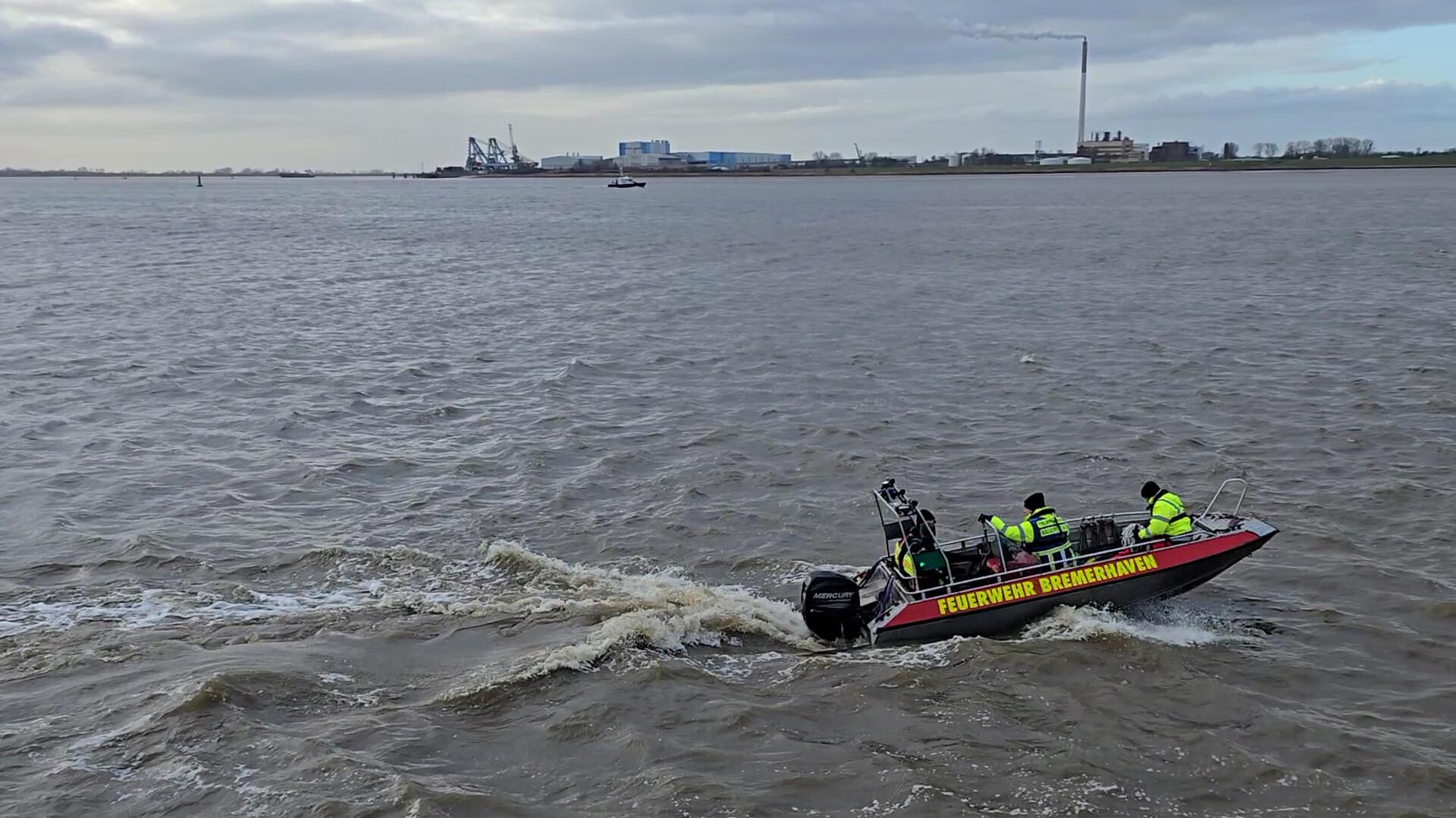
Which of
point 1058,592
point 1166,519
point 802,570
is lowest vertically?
point 802,570

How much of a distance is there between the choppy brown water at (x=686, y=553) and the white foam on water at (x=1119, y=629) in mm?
51

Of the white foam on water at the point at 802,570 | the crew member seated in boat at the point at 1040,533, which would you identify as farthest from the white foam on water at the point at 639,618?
the crew member seated in boat at the point at 1040,533

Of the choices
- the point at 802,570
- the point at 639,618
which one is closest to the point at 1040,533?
the point at 802,570

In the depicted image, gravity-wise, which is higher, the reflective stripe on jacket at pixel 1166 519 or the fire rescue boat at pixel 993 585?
the reflective stripe on jacket at pixel 1166 519

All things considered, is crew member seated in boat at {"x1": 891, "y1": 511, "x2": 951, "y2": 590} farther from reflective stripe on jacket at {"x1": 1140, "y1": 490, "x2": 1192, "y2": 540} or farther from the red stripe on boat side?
reflective stripe on jacket at {"x1": 1140, "y1": 490, "x2": 1192, "y2": 540}

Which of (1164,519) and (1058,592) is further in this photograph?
(1164,519)

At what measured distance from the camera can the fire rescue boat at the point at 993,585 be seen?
15625mm

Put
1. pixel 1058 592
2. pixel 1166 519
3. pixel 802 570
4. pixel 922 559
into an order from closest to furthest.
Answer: pixel 1058 592
pixel 922 559
pixel 1166 519
pixel 802 570

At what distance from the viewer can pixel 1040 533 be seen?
52.6ft

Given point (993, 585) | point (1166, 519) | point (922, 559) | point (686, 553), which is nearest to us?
point (993, 585)

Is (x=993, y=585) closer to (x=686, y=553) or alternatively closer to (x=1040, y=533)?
(x=1040, y=533)

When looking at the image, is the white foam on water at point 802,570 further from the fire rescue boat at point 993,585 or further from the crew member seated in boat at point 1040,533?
the crew member seated in boat at point 1040,533

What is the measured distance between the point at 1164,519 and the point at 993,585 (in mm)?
2772

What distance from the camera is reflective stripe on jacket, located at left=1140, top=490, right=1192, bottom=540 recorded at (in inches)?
634
